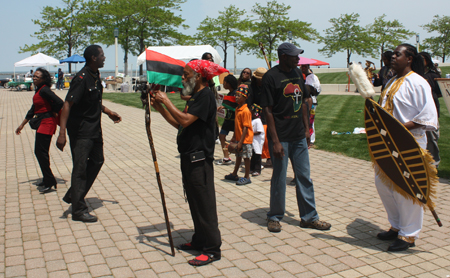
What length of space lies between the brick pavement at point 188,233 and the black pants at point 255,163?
250 millimetres

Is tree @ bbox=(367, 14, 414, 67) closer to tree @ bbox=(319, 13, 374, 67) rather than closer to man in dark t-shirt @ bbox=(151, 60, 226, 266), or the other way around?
tree @ bbox=(319, 13, 374, 67)

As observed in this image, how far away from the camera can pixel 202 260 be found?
4.07m

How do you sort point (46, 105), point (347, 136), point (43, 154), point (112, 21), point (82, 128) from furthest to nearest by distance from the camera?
point (112, 21) < point (347, 136) < point (46, 105) < point (43, 154) < point (82, 128)

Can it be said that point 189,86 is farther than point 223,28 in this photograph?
No

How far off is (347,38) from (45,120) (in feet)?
147

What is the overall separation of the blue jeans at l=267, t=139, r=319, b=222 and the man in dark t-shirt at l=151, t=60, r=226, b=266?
1028mm

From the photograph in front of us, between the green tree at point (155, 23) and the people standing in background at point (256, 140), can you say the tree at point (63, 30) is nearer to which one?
the green tree at point (155, 23)

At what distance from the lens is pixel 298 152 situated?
4887 millimetres

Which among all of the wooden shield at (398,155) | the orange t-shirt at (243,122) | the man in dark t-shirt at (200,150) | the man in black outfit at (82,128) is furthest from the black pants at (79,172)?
the wooden shield at (398,155)

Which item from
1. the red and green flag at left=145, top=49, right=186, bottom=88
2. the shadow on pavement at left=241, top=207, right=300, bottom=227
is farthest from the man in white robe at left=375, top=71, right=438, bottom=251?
the red and green flag at left=145, top=49, right=186, bottom=88

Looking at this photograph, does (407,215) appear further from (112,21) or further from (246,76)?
(112,21)

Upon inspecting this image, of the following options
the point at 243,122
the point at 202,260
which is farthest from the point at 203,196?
the point at 243,122

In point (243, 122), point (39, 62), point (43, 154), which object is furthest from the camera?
point (39, 62)

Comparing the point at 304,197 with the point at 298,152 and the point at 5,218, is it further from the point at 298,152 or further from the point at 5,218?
the point at 5,218
